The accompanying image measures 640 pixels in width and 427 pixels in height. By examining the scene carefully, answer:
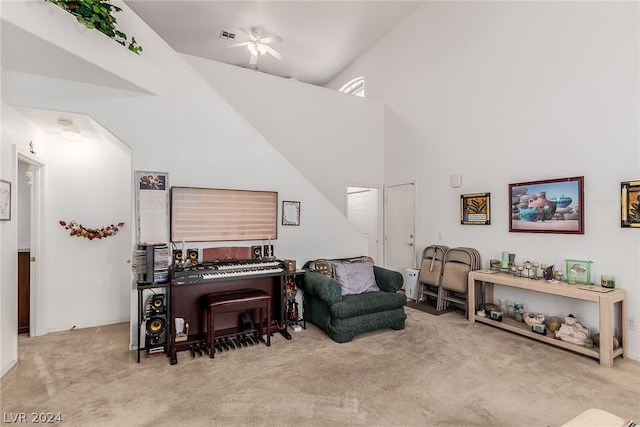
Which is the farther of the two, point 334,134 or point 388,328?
point 334,134

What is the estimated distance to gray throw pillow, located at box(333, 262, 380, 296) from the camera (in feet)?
12.6

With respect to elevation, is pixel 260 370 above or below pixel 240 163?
below

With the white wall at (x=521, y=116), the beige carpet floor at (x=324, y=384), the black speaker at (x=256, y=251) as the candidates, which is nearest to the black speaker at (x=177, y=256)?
the black speaker at (x=256, y=251)

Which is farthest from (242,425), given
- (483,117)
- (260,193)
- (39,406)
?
(483,117)

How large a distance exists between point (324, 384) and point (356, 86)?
6662 millimetres

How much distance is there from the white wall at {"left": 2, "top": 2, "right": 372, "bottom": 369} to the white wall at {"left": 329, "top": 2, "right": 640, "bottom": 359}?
200cm

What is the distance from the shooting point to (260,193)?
3.95 meters

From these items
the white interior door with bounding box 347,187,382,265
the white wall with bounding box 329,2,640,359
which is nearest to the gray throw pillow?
the white wall with bounding box 329,2,640,359

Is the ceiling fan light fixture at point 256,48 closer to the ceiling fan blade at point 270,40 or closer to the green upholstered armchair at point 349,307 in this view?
the ceiling fan blade at point 270,40

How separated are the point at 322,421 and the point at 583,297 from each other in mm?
2780

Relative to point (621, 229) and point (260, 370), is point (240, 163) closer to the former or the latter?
point (260, 370)

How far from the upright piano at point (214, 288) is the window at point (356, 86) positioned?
5.22 meters

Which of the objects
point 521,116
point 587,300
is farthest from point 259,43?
point 587,300

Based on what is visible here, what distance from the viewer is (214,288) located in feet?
11.7
